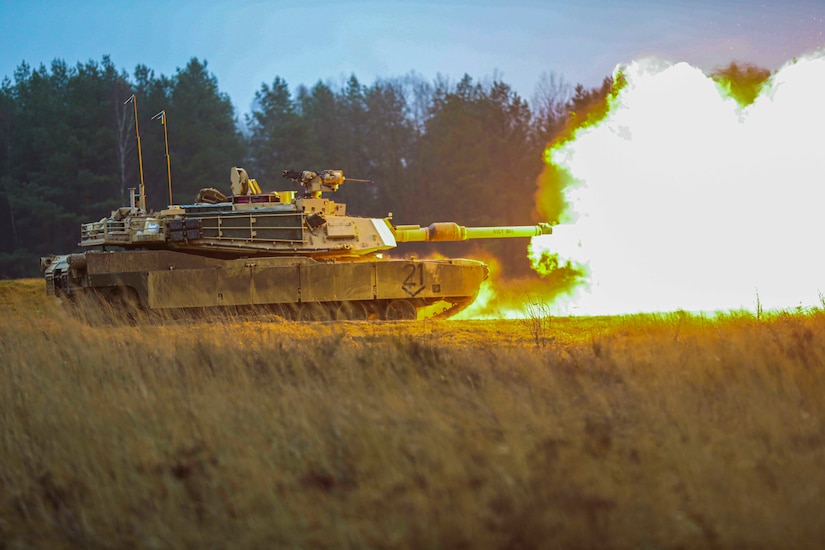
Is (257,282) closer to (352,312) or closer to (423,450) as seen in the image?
(352,312)

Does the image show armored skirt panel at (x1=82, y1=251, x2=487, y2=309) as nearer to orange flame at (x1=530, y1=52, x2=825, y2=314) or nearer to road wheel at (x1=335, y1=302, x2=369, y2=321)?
road wheel at (x1=335, y1=302, x2=369, y2=321)

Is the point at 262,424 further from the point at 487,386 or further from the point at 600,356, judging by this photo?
the point at 600,356

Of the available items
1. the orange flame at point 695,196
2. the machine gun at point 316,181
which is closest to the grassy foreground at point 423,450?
the machine gun at point 316,181

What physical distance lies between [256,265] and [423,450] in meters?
12.6

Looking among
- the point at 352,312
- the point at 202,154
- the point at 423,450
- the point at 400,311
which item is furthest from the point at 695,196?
the point at 202,154

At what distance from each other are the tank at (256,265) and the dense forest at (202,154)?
24.5 metres

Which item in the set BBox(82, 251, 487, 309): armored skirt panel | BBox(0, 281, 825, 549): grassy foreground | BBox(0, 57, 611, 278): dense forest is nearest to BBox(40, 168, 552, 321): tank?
BBox(82, 251, 487, 309): armored skirt panel

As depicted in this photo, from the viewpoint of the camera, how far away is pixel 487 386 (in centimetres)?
852

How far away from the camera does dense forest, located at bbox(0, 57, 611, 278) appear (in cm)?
4622

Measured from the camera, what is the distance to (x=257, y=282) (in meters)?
18.6

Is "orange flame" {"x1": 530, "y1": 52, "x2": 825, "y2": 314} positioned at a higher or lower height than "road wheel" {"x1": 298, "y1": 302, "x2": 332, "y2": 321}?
higher

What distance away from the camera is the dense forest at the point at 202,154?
4622 centimetres

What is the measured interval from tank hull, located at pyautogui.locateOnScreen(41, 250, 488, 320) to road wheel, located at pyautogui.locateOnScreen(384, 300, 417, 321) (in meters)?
0.02

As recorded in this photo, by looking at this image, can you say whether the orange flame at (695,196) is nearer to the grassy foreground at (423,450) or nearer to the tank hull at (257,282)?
the tank hull at (257,282)
